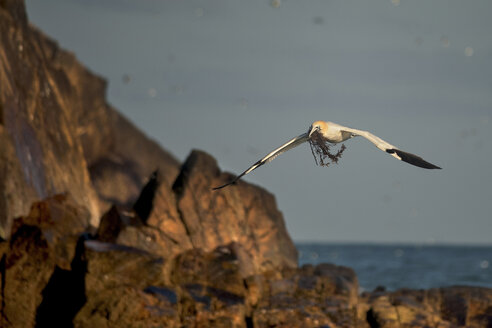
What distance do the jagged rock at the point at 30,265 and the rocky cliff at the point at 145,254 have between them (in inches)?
1.0

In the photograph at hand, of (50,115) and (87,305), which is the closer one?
(87,305)

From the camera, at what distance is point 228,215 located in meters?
24.0

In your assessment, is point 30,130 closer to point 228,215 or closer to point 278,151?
point 228,215

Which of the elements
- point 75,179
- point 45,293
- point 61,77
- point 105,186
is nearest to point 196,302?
point 45,293

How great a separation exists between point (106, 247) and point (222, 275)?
2.95m

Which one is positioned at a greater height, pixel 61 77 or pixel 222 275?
pixel 61 77

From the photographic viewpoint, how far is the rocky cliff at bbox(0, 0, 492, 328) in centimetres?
1638

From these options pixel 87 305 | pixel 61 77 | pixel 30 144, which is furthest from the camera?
pixel 61 77

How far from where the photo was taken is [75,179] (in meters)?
26.8

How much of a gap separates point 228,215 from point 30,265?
8426 millimetres

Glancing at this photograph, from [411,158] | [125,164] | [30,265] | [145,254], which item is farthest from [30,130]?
[125,164]

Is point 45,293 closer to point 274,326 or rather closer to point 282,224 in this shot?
point 274,326

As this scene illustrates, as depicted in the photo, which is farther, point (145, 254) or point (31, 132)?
point (31, 132)

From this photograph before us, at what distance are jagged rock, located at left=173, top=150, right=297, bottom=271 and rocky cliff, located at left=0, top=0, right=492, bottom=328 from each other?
1.8 inches
